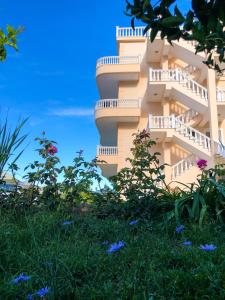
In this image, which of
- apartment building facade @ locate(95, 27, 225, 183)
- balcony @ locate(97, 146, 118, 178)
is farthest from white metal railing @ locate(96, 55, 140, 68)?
balcony @ locate(97, 146, 118, 178)

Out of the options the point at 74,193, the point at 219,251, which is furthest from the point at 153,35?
the point at 74,193

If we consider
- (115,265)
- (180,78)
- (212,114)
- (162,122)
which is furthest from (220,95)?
(115,265)

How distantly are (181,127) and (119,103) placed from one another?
14.4 ft

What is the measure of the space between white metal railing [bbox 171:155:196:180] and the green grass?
40.3ft

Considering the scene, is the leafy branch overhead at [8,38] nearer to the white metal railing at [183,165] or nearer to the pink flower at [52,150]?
the pink flower at [52,150]

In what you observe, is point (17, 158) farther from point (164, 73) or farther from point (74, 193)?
point (164, 73)

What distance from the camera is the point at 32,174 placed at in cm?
413

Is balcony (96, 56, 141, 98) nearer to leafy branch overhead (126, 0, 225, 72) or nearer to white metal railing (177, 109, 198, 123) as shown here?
white metal railing (177, 109, 198, 123)

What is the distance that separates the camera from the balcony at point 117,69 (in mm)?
18062

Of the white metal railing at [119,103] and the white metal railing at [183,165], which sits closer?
the white metal railing at [183,165]

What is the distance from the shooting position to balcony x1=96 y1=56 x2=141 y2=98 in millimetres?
18062

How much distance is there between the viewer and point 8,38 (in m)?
2.20

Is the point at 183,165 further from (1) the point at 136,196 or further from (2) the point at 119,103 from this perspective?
(1) the point at 136,196

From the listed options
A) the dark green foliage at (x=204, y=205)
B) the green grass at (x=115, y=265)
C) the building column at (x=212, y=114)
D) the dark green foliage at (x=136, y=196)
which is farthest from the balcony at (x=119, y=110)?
the green grass at (x=115, y=265)
